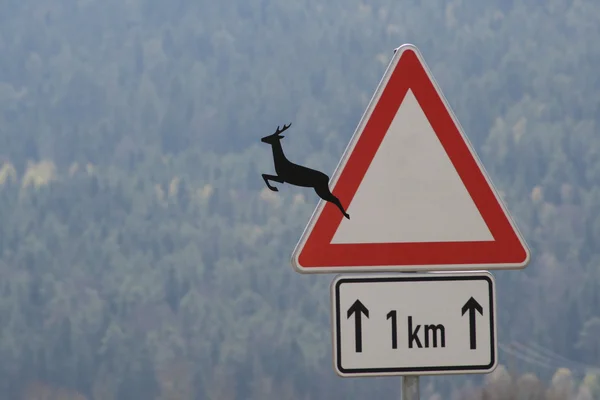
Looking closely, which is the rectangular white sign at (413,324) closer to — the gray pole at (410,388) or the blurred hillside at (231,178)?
the gray pole at (410,388)

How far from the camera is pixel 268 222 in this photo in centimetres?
217

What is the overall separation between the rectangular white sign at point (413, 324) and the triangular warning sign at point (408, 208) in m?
0.03

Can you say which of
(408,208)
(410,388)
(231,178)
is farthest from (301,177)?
(231,178)

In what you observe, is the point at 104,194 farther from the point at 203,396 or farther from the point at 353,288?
the point at 353,288

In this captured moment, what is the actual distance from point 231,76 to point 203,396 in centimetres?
78

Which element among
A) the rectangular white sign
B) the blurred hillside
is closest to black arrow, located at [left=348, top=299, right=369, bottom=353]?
the rectangular white sign

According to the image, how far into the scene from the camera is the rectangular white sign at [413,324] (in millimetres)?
1109

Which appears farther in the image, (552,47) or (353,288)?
(552,47)

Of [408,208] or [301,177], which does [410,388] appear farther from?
[301,177]

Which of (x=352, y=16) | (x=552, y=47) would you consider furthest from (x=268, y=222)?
(x=552, y=47)

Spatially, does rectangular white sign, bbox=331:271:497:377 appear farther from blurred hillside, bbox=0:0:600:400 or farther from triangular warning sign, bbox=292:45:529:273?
blurred hillside, bbox=0:0:600:400

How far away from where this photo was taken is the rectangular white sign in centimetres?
111

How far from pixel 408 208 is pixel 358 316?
15cm

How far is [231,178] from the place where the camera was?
218 centimetres
